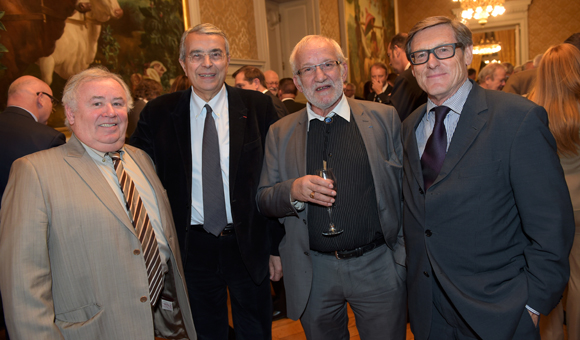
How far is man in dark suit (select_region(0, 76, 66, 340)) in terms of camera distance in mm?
2908

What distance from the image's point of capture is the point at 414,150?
173 centimetres

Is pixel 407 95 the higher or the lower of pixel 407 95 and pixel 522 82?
the lower

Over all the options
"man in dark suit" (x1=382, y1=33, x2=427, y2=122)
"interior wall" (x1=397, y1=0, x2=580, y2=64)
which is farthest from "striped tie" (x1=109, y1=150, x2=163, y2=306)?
"interior wall" (x1=397, y1=0, x2=580, y2=64)

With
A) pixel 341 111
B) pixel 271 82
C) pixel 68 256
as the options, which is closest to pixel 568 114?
pixel 341 111

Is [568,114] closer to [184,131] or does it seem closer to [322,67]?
[322,67]

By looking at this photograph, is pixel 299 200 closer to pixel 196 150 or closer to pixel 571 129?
pixel 196 150

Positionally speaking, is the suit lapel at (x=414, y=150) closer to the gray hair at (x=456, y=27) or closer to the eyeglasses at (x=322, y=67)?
the gray hair at (x=456, y=27)

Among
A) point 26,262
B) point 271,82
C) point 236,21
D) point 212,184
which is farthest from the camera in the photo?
point 236,21

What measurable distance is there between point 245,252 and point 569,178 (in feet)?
6.34

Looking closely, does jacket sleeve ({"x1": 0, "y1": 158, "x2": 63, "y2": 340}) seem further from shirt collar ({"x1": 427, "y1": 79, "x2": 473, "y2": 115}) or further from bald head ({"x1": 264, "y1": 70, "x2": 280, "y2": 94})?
bald head ({"x1": 264, "y1": 70, "x2": 280, "y2": 94})

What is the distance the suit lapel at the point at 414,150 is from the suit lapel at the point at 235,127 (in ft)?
2.88

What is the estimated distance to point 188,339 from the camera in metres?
1.98

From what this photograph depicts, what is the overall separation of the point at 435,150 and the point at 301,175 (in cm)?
64

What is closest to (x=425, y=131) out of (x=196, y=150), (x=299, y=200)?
(x=299, y=200)
